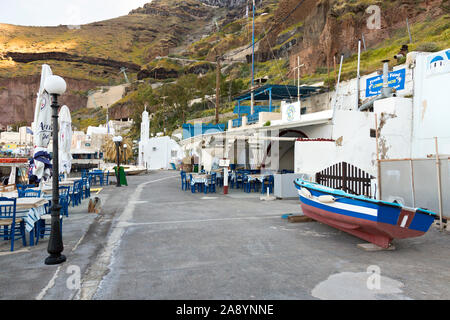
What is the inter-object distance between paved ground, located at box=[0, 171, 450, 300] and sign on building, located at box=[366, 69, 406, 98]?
7986 mm

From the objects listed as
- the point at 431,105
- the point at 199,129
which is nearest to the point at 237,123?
the point at 199,129

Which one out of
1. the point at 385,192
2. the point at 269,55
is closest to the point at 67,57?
the point at 269,55

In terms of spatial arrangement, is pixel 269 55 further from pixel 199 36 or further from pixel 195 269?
pixel 199 36

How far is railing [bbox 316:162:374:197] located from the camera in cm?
849

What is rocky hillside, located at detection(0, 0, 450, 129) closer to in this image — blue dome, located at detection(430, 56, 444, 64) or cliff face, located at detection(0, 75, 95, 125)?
cliff face, located at detection(0, 75, 95, 125)

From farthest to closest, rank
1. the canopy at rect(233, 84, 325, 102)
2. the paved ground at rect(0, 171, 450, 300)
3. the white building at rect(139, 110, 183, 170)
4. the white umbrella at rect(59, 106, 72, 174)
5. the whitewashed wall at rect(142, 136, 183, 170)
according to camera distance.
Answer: the whitewashed wall at rect(142, 136, 183, 170)
the white building at rect(139, 110, 183, 170)
the canopy at rect(233, 84, 325, 102)
the white umbrella at rect(59, 106, 72, 174)
the paved ground at rect(0, 171, 450, 300)

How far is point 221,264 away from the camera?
4.40 metres

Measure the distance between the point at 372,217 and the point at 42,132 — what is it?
7.49 meters

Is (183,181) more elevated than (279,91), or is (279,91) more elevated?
(279,91)

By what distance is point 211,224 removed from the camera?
713 cm

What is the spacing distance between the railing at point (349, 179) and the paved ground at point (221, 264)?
2.32 m

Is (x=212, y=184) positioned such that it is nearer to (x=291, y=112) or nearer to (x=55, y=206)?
(x=291, y=112)

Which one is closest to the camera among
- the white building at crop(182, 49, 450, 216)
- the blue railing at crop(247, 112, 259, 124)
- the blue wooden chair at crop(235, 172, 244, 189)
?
the white building at crop(182, 49, 450, 216)

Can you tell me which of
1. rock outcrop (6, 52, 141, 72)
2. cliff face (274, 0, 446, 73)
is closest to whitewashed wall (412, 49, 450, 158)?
cliff face (274, 0, 446, 73)
